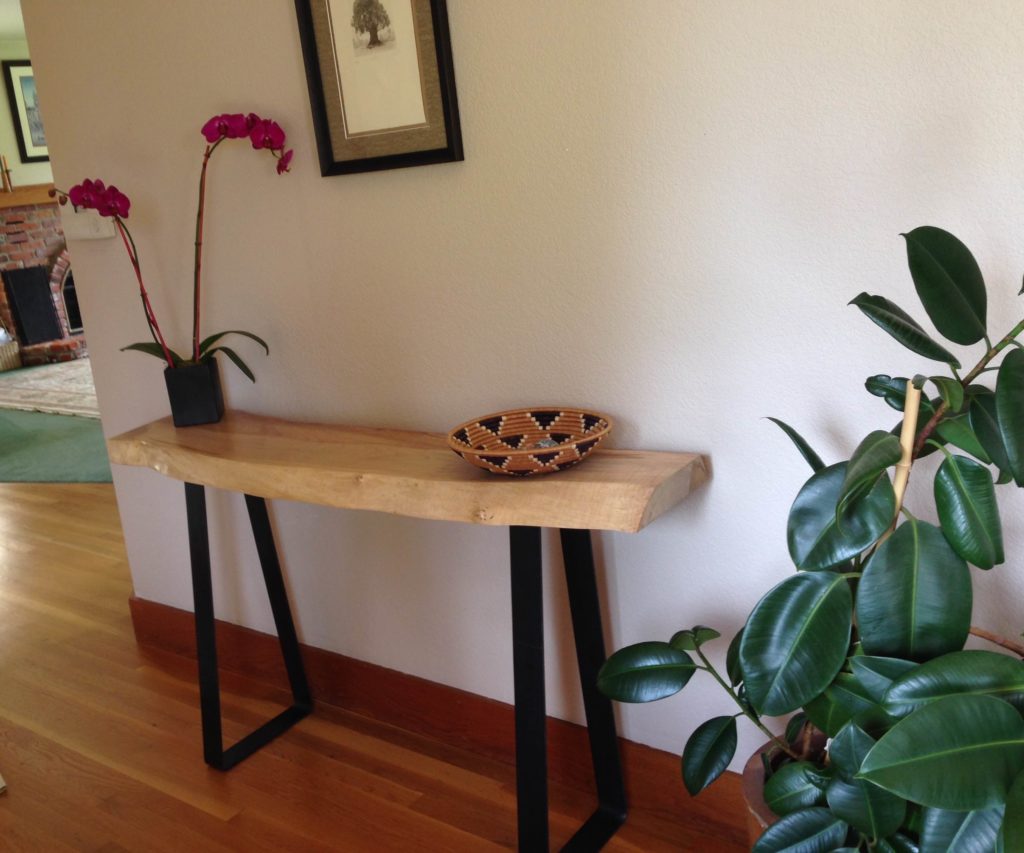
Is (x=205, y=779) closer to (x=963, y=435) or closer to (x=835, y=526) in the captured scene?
(x=835, y=526)

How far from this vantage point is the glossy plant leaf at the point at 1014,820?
87 centimetres

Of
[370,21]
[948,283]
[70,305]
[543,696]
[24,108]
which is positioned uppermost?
[24,108]

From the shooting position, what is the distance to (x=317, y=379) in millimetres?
2117

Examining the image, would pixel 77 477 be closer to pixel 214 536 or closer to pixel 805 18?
pixel 214 536

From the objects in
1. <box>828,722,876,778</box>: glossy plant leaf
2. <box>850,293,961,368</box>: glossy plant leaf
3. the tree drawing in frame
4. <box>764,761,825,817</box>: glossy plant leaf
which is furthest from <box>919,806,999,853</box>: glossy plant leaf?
the tree drawing in frame

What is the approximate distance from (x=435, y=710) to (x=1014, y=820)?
1.46 meters

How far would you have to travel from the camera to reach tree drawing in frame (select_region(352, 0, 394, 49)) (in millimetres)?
1744

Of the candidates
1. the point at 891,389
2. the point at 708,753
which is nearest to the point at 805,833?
the point at 708,753

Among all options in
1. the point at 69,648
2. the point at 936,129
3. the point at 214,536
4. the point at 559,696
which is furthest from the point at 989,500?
the point at 69,648

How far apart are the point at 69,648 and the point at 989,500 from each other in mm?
2540

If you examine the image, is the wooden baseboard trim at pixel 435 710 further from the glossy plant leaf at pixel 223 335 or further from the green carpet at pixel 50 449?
the green carpet at pixel 50 449

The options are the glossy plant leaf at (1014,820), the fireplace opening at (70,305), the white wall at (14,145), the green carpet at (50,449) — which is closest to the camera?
the glossy plant leaf at (1014,820)

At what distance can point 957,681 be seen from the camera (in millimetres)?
997

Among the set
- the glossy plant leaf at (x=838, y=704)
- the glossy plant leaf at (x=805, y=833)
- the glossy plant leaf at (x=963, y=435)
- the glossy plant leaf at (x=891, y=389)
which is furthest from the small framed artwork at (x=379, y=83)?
the glossy plant leaf at (x=805, y=833)
